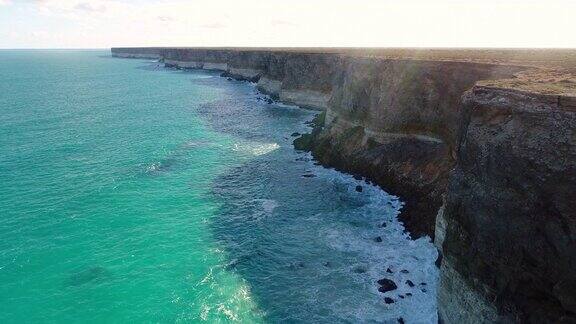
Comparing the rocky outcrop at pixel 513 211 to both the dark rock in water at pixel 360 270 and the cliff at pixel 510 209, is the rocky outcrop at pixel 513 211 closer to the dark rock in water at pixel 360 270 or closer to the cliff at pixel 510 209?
the cliff at pixel 510 209

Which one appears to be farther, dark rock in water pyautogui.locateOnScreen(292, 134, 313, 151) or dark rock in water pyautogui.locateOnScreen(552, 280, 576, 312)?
dark rock in water pyautogui.locateOnScreen(292, 134, 313, 151)

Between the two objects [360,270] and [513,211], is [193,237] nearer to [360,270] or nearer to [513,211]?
[360,270]

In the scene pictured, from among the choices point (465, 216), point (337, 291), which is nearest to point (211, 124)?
point (337, 291)

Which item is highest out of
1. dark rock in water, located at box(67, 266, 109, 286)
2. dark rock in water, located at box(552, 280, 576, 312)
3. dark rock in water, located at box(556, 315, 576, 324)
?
dark rock in water, located at box(552, 280, 576, 312)

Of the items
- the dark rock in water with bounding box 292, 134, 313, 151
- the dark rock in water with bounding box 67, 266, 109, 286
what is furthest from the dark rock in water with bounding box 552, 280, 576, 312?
the dark rock in water with bounding box 292, 134, 313, 151

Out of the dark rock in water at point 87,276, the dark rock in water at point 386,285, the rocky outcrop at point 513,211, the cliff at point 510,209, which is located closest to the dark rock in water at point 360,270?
the dark rock in water at point 386,285

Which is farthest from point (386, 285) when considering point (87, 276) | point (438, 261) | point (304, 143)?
point (304, 143)

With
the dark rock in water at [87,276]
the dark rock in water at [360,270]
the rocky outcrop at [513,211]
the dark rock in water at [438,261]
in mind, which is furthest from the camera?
the dark rock in water at [360,270]

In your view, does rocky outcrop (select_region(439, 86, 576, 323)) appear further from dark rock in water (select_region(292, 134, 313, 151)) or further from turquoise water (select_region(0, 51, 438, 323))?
dark rock in water (select_region(292, 134, 313, 151))
